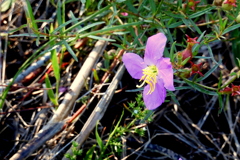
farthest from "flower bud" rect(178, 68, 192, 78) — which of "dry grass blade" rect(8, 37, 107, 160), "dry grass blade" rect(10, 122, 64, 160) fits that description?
"dry grass blade" rect(10, 122, 64, 160)

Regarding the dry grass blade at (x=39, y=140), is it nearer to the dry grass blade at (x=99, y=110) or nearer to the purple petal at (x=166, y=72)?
the dry grass blade at (x=99, y=110)

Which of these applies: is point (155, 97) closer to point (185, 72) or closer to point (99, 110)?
point (185, 72)

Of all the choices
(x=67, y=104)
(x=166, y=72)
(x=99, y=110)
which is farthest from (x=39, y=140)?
(x=166, y=72)

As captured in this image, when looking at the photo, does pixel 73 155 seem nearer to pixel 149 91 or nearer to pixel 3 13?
pixel 149 91

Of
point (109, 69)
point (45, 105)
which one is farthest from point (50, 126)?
point (109, 69)

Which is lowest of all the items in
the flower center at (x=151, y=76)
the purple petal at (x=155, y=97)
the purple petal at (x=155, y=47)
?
the purple petal at (x=155, y=97)

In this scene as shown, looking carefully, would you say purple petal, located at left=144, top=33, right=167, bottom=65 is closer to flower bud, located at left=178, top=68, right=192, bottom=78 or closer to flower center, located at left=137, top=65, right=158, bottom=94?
flower center, located at left=137, top=65, right=158, bottom=94

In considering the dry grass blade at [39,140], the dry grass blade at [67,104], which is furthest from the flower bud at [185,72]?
the dry grass blade at [39,140]
